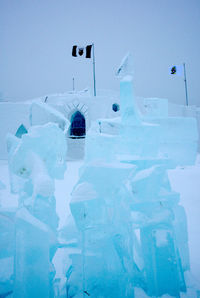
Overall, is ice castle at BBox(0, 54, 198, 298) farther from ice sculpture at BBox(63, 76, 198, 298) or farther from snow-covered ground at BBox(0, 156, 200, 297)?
snow-covered ground at BBox(0, 156, 200, 297)

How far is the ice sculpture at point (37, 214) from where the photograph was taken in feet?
5.78

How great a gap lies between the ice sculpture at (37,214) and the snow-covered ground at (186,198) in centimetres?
106

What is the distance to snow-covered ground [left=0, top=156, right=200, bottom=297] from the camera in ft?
9.36

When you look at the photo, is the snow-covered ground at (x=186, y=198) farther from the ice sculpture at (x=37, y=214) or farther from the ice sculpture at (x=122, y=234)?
the ice sculpture at (x=37, y=214)

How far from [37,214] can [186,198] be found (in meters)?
4.14

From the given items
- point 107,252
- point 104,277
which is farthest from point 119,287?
point 107,252

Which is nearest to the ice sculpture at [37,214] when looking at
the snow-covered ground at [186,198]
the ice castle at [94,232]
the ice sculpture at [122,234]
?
the ice castle at [94,232]

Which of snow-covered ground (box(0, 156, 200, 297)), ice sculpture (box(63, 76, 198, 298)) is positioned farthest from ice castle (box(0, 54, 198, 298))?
snow-covered ground (box(0, 156, 200, 297))

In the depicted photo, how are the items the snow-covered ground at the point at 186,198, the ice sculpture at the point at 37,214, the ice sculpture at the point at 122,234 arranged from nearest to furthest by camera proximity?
the ice sculpture at the point at 37,214 → the ice sculpture at the point at 122,234 → the snow-covered ground at the point at 186,198

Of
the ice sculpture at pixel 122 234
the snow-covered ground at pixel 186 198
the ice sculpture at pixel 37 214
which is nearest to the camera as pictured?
the ice sculpture at pixel 37 214

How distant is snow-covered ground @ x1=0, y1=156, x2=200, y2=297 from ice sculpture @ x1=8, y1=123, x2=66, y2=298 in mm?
1058

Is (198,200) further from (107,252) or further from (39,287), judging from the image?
(39,287)

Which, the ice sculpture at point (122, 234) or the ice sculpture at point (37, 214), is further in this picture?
the ice sculpture at point (122, 234)

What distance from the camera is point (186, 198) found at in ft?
16.6
